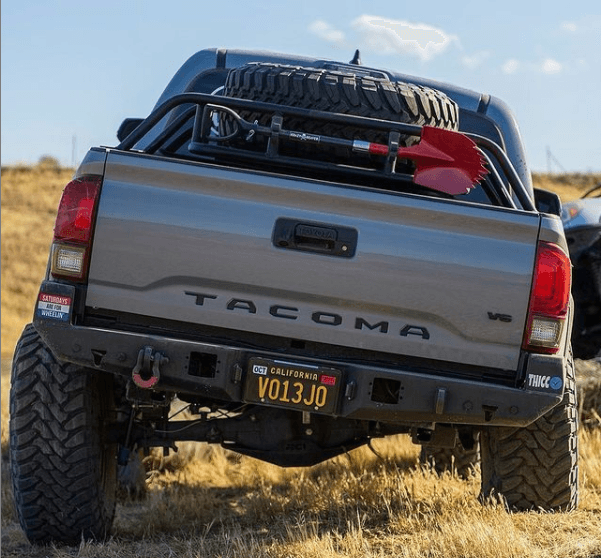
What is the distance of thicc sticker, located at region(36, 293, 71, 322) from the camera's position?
447 cm

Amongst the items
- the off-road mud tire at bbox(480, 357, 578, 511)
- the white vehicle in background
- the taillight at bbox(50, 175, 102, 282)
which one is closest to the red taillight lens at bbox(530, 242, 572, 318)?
the off-road mud tire at bbox(480, 357, 578, 511)

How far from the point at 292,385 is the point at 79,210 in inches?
41.4

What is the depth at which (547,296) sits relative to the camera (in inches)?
177

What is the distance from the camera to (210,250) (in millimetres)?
4457

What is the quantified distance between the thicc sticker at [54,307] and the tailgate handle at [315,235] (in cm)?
83

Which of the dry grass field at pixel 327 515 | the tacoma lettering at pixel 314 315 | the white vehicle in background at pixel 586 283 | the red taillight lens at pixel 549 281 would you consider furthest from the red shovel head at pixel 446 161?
the white vehicle in background at pixel 586 283

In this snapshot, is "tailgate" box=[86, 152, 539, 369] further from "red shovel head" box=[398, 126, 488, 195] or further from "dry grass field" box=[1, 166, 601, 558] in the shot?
"dry grass field" box=[1, 166, 601, 558]

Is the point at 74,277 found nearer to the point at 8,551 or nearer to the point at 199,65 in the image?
the point at 8,551

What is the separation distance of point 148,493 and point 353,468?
4.39ft

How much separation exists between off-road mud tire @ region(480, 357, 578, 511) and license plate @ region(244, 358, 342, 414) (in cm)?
104

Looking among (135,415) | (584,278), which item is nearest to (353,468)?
(584,278)

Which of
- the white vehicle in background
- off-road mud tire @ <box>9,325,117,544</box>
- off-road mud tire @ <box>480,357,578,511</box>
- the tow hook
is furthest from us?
the white vehicle in background

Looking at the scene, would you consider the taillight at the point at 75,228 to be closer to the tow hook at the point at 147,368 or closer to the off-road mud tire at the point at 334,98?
the tow hook at the point at 147,368

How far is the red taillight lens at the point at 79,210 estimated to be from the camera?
4469 mm
